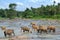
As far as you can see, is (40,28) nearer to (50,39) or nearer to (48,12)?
(50,39)

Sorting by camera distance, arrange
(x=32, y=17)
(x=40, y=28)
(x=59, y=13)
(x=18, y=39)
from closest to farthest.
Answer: (x=18, y=39), (x=40, y=28), (x=59, y=13), (x=32, y=17)

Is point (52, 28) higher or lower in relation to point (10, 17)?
higher

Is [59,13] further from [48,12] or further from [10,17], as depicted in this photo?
[10,17]

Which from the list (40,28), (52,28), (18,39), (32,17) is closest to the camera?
(18,39)

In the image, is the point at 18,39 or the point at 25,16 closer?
the point at 18,39

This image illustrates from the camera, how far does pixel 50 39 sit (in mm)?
21641

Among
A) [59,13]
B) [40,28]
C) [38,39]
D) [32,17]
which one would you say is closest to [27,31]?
[40,28]

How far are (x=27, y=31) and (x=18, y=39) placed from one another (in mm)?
9020

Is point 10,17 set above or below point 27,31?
below

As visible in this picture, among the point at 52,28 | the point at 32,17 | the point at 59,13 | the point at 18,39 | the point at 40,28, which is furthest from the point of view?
the point at 32,17

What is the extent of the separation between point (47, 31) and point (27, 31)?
119 inches

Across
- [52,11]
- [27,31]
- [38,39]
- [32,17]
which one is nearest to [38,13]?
[32,17]

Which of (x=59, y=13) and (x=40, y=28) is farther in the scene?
(x=59, y=13)

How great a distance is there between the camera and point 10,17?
115 m
